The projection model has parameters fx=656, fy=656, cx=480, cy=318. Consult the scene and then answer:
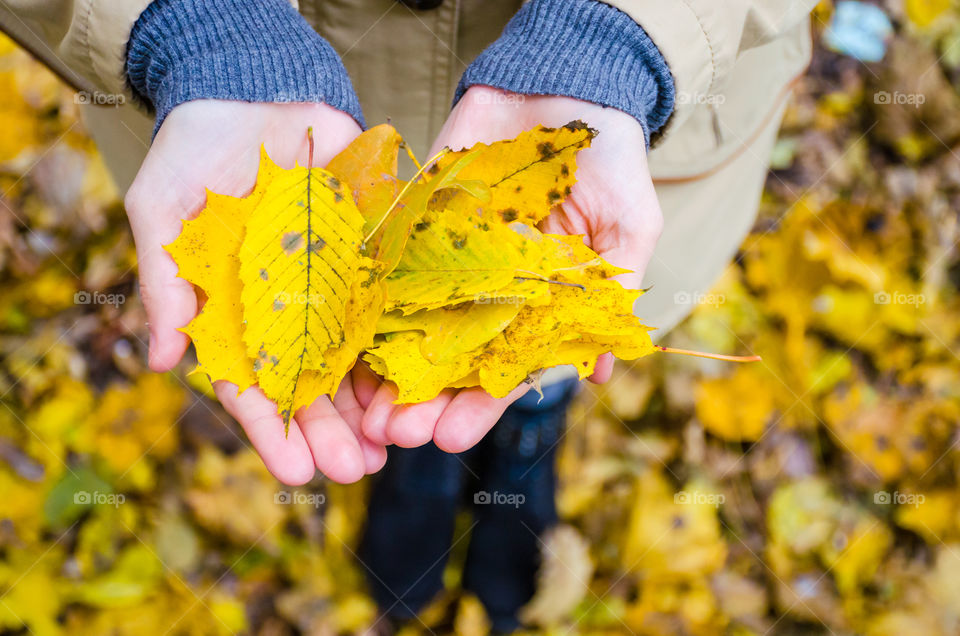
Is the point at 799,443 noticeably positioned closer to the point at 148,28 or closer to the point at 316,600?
the point at 316,600

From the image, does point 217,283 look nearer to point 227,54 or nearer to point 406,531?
point 227,54

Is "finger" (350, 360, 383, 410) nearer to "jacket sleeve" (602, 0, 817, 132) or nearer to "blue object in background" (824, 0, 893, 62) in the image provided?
"jacket sleeve" (602, 0, 817, 132)

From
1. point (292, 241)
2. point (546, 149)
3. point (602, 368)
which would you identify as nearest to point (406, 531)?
point (602, 368)

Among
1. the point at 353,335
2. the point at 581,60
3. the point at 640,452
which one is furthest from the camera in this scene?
the point at 640,452

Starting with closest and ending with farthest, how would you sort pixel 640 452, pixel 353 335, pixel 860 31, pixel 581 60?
1. pixel 353 335
2. pixel 581 60
3. pixel 640 452
4. pixel 860 31

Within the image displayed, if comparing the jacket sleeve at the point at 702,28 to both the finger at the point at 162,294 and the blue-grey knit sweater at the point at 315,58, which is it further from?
the finger at the point at 162,294
